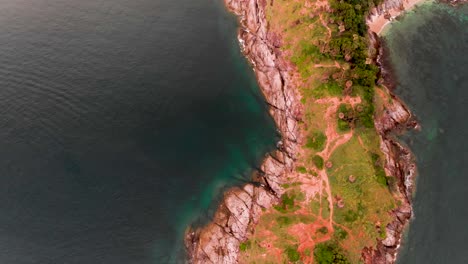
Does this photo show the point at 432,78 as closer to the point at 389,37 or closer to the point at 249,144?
the point at 389,37

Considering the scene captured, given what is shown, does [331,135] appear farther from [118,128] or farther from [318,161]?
[118,128]

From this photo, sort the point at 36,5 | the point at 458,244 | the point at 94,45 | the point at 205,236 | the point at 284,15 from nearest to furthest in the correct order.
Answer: the point at 458,244 → the point at 205,236 → the point at 284,15 → the point at 94,45 → the point at 36,5

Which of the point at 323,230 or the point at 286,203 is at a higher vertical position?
the point at 286,203

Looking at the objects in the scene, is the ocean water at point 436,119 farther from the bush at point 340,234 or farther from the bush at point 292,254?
the bush at point 292,254

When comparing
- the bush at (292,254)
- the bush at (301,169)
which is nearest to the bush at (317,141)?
the bush at (301,169)

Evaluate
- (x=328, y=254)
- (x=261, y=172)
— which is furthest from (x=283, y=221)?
(x=261, y=172)

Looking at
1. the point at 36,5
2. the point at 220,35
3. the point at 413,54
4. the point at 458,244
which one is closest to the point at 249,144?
the point at 220,35
